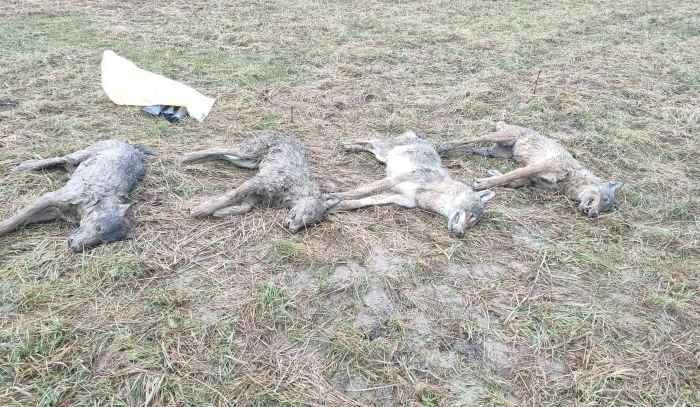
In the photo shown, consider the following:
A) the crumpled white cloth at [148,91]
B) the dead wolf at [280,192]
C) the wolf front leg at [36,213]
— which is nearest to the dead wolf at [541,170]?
the dead wolf at [280,192]

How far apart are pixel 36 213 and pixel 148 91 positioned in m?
2.98

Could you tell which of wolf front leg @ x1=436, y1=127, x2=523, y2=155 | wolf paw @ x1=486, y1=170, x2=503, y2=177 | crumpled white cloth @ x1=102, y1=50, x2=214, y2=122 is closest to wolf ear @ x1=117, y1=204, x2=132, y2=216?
crumpled white cloth @ x1=102, y1=50, x2=214, y2=122

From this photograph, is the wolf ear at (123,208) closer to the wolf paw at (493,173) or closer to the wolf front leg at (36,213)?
the wolf front leg at (36,213)

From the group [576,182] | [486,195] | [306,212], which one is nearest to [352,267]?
[306,212]

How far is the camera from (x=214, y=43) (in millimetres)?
8844

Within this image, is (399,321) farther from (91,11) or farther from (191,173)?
(91,11)

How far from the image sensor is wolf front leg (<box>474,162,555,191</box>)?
521 centimetres

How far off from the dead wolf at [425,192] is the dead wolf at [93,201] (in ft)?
6.20

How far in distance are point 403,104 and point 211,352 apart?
495cm

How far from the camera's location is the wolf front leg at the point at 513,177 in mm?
5207

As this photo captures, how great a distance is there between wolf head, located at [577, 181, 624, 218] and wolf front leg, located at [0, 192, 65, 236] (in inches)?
188

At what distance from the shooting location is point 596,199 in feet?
15.9

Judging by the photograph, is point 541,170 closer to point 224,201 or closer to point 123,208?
point 224,201

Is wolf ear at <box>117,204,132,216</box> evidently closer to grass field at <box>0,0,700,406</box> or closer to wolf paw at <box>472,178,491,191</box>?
grass field at <box>0,0,700,406</box>
